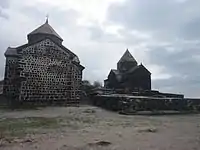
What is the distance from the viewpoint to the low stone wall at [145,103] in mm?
20766

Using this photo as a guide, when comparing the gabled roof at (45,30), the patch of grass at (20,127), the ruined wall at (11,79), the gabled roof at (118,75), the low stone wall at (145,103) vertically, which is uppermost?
the gabled roof at (45,30)

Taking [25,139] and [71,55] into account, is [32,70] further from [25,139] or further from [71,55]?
[25,139]

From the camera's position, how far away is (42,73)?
25.2 m

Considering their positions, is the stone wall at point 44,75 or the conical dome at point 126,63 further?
the conical dome at point 126,63

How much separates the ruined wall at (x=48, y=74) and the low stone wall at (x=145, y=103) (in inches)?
155

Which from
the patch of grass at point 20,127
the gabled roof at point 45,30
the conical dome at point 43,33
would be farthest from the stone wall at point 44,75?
the patch of grass at point 20,127

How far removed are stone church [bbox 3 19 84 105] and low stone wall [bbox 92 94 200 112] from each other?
415 cm

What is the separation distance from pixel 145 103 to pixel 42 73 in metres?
10.7

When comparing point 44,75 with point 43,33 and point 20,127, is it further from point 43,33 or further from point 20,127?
point 20,127

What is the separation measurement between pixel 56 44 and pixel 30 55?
3.05m

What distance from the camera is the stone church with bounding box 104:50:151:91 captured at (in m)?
37.2

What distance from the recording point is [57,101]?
25.3 meters

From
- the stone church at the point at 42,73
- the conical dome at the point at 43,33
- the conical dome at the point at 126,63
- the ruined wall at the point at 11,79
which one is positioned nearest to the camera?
the ruined wall at the point at 11,79

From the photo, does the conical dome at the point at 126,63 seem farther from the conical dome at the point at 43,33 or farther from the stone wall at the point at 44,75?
the stone wall at the point at 44,75
